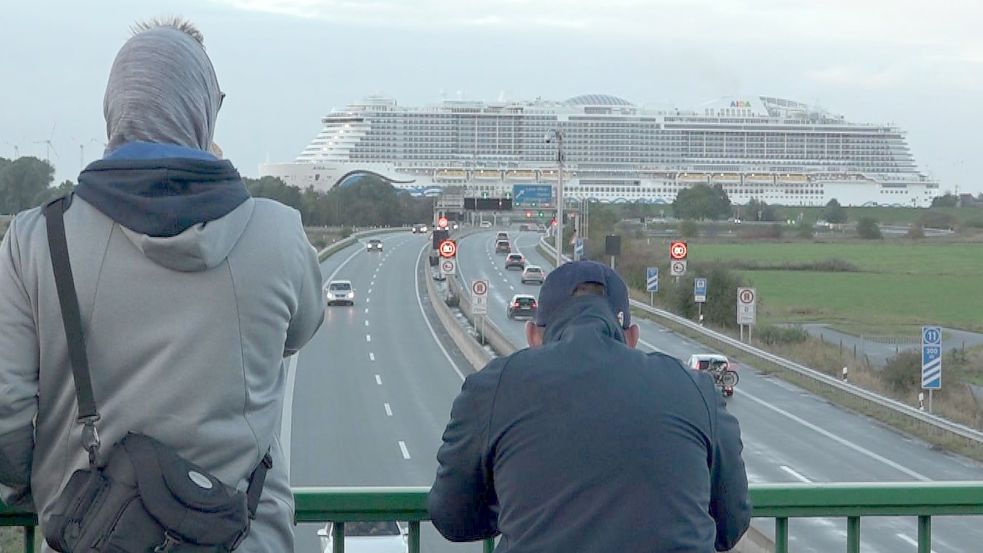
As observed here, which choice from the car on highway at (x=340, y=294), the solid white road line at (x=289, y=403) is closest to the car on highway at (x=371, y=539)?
the solid white road line at (x=289, y=403)

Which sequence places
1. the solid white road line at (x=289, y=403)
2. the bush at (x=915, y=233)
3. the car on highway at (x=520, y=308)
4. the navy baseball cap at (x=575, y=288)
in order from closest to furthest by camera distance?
the navy baseball cap at (x=575, y=288) < the solid white road line at (x=289, y=403) < the car on highway at (x=520, y=308) < the bush at (x=915, y=233)

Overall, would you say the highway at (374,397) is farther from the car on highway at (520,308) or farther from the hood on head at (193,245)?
the hood on head at (193,245)

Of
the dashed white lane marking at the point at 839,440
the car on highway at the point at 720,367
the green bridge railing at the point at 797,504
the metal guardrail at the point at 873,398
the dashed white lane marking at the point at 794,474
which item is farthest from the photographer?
the car on highway at the point at 720,367

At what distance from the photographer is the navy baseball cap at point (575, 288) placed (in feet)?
7.85

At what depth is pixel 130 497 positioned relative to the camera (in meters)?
1.96

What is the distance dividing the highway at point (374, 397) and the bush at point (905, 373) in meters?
9.28

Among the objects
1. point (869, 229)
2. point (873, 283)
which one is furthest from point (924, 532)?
point (869, 229)

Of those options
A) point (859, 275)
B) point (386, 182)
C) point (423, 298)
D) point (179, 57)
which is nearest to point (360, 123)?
point (386, 182)

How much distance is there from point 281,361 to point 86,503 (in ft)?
1.38

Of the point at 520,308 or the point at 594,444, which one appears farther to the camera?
the point at 520,308

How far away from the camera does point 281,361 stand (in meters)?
2.24

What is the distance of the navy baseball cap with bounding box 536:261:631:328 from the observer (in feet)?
7.85

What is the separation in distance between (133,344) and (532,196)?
45.1 metres

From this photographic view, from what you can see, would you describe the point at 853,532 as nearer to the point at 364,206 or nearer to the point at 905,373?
the point at 905,373
